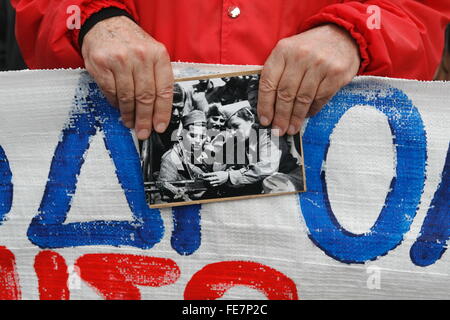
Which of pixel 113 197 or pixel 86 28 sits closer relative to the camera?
pixel 86 28

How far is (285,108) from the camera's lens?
1.06 m

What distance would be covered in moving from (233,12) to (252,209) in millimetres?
424

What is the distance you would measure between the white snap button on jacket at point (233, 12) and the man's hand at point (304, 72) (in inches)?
5.7

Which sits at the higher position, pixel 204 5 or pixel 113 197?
pixel 204 5

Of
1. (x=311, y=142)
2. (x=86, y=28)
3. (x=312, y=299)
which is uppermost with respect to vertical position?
(x=86, y=28)

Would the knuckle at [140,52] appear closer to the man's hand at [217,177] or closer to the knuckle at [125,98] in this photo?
the knuckle at [125,98]

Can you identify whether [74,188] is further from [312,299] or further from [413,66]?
[413,66]

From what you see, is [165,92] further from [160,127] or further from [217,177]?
[217,177]

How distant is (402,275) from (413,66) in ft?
1.52

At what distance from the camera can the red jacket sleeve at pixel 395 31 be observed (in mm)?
1041

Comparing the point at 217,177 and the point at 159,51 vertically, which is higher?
the point at 159,51

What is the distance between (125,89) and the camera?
1022mm

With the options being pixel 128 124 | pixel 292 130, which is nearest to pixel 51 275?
pixel 128 124

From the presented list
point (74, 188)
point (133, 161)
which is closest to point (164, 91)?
point (133, 161)
